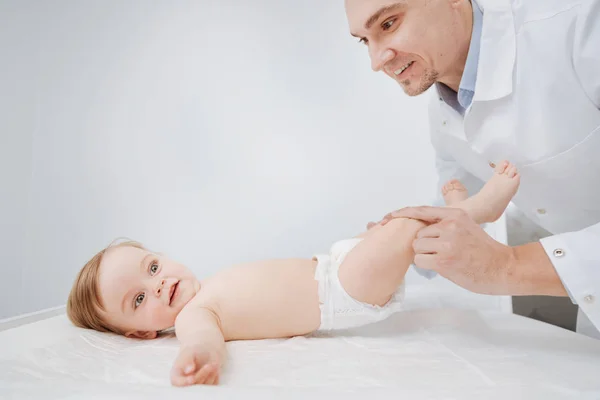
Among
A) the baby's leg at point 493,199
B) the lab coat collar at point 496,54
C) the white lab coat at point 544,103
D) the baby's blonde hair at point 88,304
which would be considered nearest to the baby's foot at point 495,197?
the baby's leg at point 493,199

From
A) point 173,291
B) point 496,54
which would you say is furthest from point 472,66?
point 173,291

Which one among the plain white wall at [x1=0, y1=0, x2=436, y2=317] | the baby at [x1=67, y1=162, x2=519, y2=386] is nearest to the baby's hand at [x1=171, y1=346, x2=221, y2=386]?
the baby at [x1=67, y1=162, x2=519, y2=386]

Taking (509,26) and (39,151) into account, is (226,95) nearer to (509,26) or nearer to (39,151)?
(39,151)

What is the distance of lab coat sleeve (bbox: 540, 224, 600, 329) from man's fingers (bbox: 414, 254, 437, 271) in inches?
7.8

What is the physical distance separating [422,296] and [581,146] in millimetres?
711

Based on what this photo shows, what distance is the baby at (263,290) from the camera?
108 cm

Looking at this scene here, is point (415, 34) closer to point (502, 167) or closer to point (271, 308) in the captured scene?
point (502, 167)

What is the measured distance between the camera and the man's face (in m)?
1.30

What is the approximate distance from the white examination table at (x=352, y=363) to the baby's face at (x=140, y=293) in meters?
0.05

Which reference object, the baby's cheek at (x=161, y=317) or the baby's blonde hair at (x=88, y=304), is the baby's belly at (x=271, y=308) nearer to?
the baby's cheek at (x=161, y=317)

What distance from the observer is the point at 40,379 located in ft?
2.68

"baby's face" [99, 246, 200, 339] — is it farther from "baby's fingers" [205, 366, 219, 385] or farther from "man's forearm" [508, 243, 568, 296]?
"man's forearm" [508, 243, 568, 296]

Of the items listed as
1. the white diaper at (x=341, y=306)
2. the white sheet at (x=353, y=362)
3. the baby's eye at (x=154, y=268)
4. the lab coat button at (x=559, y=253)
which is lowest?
the white sheet at (x=353, y=362)

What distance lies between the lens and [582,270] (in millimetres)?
877
